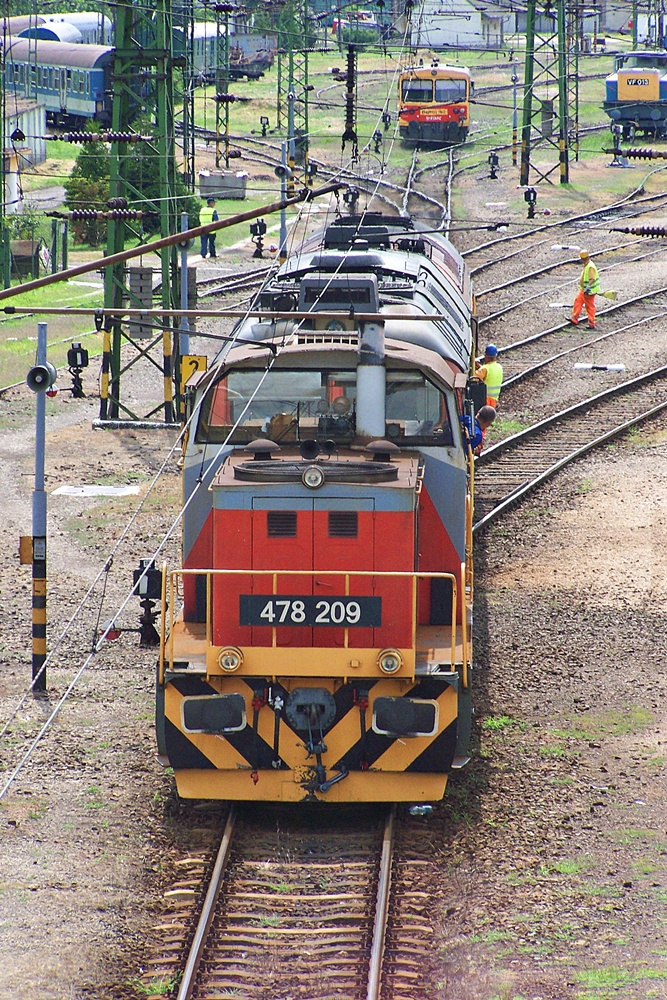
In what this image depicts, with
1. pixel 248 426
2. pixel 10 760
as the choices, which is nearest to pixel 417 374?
pixel 248 426

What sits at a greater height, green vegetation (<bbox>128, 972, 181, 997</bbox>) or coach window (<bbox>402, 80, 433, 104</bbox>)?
coach window (<bbox>402, 80, 433, 104</bbox>)

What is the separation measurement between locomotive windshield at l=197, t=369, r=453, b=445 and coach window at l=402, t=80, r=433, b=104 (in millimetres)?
44363

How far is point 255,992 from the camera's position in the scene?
7957mm

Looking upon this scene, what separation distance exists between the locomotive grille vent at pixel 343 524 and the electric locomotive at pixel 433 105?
4461 centimetres

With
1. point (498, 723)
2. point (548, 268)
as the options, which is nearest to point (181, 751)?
point (498, 723)

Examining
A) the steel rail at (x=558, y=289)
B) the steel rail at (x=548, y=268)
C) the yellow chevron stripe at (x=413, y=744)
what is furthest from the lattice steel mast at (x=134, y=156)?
the yellow chevron stripe at (x=413, y=744)

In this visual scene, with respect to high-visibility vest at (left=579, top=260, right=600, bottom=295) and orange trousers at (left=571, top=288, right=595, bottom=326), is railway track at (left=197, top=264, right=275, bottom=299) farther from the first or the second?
high-visibility vest at (left=579, top=260, right=600, bottom=295)

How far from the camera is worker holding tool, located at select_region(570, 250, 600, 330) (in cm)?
2758

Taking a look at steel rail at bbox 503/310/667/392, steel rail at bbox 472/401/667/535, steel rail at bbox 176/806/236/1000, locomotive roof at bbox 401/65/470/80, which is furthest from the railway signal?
locomotive roof at bbox 401/65/470/80

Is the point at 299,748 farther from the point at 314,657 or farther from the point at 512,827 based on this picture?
the point at 512,827

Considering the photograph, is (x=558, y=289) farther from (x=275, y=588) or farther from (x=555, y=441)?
(x=275, y=588)

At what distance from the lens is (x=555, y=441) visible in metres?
21.4

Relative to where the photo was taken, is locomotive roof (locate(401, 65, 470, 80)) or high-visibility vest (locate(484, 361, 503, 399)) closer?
high-visibility vest (locate(484, 361, 503, 399))

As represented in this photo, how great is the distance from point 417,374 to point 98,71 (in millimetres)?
51710
